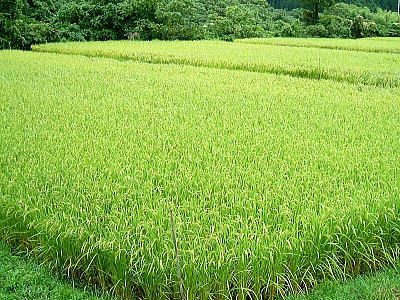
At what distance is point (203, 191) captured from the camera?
3762 millimetres

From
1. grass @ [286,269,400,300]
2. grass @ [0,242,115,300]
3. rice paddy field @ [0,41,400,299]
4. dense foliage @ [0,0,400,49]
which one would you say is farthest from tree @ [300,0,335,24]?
grass @ [0,242,115,300]

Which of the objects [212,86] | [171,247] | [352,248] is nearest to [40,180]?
[171,247]

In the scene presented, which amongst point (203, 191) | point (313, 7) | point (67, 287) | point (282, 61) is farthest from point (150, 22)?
point (67, 287)

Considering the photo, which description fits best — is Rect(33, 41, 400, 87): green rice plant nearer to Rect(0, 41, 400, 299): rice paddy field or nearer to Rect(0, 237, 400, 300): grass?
Rect(0, 41, 400, 299): rice paddy field

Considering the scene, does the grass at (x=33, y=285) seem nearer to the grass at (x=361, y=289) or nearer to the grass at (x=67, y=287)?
the grass at (x=67, y=287)

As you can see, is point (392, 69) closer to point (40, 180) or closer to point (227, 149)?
point (227, 149)

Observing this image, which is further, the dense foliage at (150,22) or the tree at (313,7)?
the tree at (313,7)

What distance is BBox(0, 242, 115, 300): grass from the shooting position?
9.48ft

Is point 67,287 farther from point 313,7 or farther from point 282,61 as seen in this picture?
point 313,7

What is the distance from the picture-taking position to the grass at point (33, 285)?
9.48 ft

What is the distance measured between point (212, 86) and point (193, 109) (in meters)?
2.20

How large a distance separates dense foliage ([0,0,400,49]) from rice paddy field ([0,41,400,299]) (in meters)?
11.4

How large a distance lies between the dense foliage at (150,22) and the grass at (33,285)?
14.9 m

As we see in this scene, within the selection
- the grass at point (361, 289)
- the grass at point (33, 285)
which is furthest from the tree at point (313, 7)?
the grass at point (33, 285)
